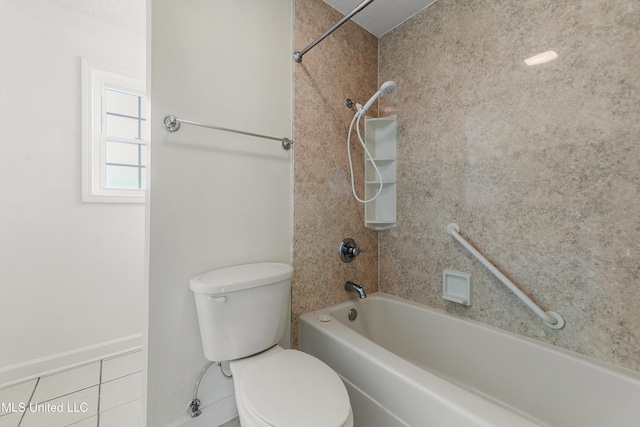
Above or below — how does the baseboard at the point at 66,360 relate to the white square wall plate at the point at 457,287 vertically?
below

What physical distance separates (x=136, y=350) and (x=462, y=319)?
2284 mm

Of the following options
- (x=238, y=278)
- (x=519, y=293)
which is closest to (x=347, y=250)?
(x=238, y=278)

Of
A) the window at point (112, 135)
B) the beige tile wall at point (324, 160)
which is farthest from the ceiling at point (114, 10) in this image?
the beige tile wall at point (324, 160)

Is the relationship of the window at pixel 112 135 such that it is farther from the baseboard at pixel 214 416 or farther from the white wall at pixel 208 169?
the baseboard at pixel 214 416

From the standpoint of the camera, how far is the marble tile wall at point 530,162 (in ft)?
3.17

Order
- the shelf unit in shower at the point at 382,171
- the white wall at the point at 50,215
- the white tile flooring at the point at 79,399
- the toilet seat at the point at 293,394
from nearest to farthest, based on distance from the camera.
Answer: the toilet seat at the point at 293,394
the white tile flooring at the point at 79,399
the white wall at the point at 50,215
the shelf unit in shower at the point at 382,171

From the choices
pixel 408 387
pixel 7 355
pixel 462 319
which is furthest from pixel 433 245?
pixel 7 355

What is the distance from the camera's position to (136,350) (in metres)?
1.87

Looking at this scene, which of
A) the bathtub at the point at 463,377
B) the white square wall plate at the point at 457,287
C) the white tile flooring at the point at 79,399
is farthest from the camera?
the white square wall plate at the point at 457,287

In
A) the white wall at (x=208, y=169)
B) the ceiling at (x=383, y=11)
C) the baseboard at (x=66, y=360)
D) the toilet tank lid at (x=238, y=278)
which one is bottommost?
the baseboard at (x=66, y=360)

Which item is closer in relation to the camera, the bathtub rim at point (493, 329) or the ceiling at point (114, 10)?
the bathtub rim at point (493, 329)

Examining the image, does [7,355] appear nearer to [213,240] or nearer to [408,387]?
[213,240]

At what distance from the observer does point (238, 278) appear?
106 centimetres

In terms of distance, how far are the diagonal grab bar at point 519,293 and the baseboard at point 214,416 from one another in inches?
56.3
